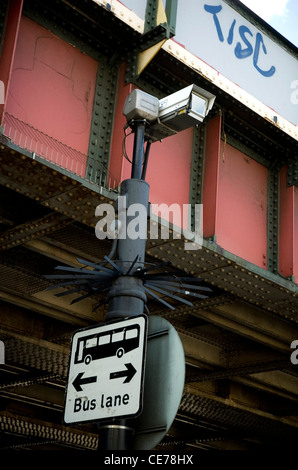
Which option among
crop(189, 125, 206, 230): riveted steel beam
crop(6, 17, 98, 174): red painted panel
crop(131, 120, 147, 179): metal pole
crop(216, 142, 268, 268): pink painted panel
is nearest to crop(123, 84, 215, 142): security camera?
crop(131, 120, 147, 179): metal pole

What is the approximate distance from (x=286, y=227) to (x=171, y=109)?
24.9ft

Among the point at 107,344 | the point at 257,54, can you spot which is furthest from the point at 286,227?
the point at 107,344

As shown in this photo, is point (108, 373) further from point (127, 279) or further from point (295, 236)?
point (295, 236)

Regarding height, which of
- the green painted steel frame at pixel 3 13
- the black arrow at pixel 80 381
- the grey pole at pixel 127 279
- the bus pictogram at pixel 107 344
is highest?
the green painted steel frame at pixel 3 13

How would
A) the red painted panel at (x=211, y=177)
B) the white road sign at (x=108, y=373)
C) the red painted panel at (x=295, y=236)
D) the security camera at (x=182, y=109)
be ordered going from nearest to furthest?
the white road sign at (x=108, y=373) < the security camera at (x=182, y=109) < the red painted panel at (x=211, y=177) < the red painted panel at (x=295, y=236)

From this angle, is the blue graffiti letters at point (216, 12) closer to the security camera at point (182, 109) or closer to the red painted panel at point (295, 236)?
the red painted panel at point (295, 236)

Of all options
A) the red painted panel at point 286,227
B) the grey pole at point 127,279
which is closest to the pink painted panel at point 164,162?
the red painted panel at point 286,227

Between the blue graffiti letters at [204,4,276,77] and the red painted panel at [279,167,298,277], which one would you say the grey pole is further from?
the red painted panel at [279,167,298,277]

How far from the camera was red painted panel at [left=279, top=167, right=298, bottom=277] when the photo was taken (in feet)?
40.1

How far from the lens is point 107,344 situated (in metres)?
4.61

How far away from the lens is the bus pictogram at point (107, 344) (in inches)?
176

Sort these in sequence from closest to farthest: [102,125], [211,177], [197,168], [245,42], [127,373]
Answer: [127,373], [102,125], [211,177], [197,168], [245,42]
